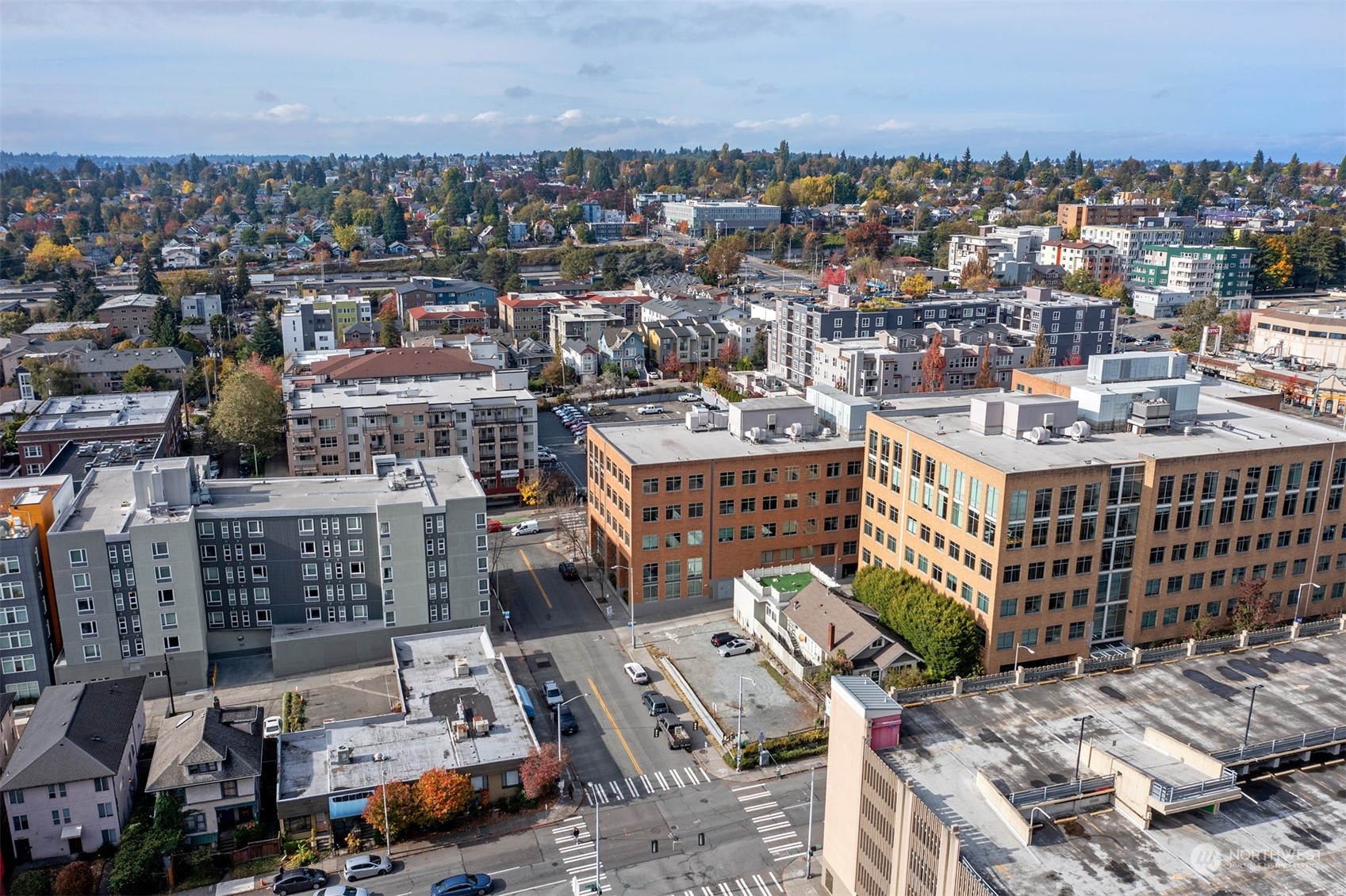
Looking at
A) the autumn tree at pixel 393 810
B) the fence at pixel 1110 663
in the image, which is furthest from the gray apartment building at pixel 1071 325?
the autumn tree at pixel 393 810

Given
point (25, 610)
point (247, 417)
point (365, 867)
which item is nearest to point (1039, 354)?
point (247, 417)

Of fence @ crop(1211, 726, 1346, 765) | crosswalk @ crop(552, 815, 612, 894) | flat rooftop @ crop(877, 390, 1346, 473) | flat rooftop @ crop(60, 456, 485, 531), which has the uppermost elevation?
flat rooftop @ crop(877, 390, 1346, 473)

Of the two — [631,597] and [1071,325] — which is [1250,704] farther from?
[1071,325]

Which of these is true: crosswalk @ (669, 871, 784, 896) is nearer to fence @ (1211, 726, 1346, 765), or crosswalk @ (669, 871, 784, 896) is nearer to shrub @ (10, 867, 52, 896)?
fence @ (1211, 726, 1346, 765)

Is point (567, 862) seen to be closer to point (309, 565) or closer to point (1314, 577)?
point (309, 565)

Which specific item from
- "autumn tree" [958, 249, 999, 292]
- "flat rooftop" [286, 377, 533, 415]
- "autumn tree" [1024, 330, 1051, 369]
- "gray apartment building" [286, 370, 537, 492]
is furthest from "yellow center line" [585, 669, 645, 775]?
"autumn tree" [958, 249, 999, 292]

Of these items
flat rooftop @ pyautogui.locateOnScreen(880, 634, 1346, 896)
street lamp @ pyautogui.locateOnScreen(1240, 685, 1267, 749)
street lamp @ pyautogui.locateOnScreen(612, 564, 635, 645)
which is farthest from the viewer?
street lamp @ pyautogui.locateOnScreen(612, 564, 635, 645)

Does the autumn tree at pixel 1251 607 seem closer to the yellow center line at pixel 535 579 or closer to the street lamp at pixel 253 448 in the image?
the yellow center line at pixel 535 579
